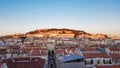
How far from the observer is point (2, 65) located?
29328 millimetres

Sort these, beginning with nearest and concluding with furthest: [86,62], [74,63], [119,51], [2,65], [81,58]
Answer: [2,65] → [74,63] → [81,58] → [86,62] → [119,51]

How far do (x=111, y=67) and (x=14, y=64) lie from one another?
12.8 metres

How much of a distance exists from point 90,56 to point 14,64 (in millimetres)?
17140

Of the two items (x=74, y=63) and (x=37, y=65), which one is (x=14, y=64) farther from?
(x=74, y=63)

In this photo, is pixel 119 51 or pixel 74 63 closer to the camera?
pixel 74 63

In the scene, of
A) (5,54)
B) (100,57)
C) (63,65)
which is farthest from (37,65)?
(5,54)

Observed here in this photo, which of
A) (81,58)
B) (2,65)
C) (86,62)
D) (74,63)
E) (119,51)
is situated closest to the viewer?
(2,65)

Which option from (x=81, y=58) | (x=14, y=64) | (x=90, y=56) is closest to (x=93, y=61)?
(x=90, y=56)

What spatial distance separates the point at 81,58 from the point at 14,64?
42.1ft

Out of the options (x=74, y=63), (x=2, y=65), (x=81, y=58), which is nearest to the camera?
(x=2, y=65)

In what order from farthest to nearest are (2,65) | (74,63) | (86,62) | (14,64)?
(86,62) < (74,63) < (14,64) < (2,65)

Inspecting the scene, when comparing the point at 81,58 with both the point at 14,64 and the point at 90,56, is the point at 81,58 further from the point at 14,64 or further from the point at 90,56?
the point at 14,64

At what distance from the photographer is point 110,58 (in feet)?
147

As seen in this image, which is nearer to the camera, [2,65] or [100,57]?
[2,65]
